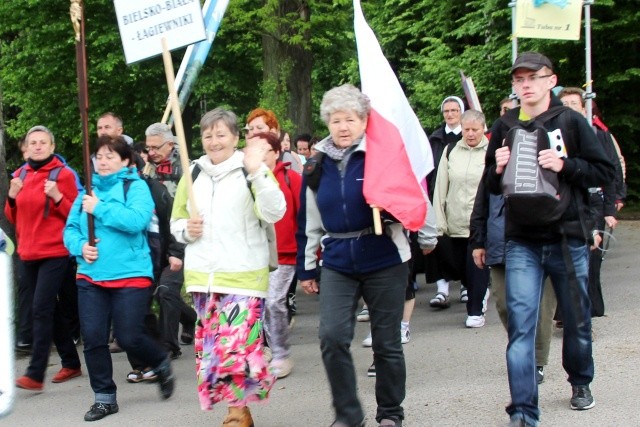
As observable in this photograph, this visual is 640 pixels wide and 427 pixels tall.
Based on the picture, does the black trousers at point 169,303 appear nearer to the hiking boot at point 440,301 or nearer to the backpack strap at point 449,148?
the backpack strap at point 449,148

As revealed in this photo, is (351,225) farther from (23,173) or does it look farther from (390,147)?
(23,173)

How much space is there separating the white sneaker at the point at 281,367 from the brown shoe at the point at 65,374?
1.57 m

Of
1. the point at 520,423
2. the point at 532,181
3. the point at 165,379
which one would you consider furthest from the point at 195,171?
the point at 520,423

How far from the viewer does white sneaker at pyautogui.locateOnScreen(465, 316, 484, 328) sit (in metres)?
9.26

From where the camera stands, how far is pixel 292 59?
59.2 ft

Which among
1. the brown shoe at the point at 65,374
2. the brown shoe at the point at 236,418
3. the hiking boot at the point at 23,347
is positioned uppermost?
the brown shoe at the point at 236,418

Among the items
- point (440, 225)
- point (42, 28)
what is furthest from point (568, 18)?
point (42, 28)

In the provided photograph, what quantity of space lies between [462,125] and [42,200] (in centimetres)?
371

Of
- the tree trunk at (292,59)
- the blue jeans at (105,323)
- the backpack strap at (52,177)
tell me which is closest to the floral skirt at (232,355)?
the blue jeans at (105,323)

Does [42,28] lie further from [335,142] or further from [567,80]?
[335,142]

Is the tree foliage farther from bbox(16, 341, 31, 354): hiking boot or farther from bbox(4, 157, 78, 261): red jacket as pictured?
bbox(4, 157, 78, 261): red jacket

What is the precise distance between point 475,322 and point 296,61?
997 cm

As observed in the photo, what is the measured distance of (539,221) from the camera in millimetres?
5754

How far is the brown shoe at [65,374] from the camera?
Answer: 320 inches
